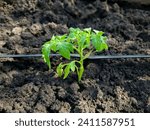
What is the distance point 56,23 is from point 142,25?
65cm

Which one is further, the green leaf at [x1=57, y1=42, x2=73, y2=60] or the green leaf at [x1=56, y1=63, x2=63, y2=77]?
the green leaf at [x1=56, y1=63, x2=63, y2=77]

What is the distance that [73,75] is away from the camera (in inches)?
98.1

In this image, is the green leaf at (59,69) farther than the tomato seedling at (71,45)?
Yes

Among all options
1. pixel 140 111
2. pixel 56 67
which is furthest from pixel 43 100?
pixel 140 111

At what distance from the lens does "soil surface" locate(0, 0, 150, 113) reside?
2.31m

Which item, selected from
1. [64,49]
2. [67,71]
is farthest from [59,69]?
[64,49]

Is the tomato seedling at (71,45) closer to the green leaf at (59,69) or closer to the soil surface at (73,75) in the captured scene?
the green leaf at (59,69)

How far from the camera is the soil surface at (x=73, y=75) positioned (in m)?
2.31

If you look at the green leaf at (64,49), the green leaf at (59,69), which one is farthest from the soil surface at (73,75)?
the green leaf at (64,49)

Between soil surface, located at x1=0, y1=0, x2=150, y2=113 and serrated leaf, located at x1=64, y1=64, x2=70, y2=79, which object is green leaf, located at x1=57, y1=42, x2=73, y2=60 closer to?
serrated leaf, located at x1=64, y1=64, x2=70, y2=79

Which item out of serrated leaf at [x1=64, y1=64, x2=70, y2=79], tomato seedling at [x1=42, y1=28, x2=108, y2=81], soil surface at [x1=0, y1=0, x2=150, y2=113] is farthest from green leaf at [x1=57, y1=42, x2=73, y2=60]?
soil surface at [x1=0, y1=0, x2=150, y2=113]

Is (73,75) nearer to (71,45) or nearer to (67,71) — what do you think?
(67,71)

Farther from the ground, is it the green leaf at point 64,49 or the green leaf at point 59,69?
the green leaf at point 64,49

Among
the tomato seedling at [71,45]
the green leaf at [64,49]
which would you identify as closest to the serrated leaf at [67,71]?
the tomato seedling at [71,45]
